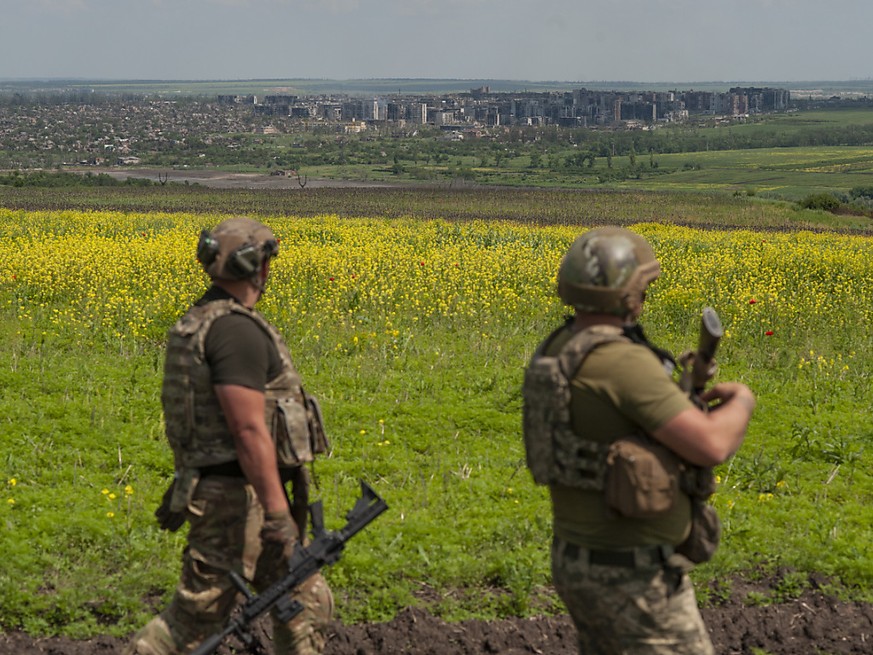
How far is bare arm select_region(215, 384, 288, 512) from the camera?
13.6 ft

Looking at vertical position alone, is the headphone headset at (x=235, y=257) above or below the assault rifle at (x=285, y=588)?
above

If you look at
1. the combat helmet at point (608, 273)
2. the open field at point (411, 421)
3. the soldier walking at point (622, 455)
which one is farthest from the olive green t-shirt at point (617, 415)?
the open field at point (411, 421)

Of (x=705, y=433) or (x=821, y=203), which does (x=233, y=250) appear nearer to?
(x=705, y=433)

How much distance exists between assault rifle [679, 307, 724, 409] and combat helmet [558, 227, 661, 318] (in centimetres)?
26

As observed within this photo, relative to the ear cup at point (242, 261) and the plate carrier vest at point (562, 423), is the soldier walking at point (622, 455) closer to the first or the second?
the plate carrier vest at point (562, 423)

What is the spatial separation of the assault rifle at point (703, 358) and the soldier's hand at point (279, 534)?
1.74 m

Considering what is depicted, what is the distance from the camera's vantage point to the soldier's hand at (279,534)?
432 cm

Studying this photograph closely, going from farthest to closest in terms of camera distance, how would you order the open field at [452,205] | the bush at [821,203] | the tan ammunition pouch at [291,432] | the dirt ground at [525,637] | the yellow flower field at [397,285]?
1. the bush at [821,203]
2. the open field at [452,205]
3. the yellow flower field at [397,285]
4. the dirt ground at [525,637]
5. the tan ammunition pouch at [291,432]

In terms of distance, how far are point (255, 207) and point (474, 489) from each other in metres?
46.5

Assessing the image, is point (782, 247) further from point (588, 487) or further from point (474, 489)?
point (588, 487)

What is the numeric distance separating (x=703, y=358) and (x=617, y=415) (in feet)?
1.60

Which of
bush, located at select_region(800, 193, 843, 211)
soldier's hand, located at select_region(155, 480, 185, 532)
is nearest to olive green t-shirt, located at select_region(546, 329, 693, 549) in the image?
soldier's hand, located at select_region(155, 480, 185, 532)

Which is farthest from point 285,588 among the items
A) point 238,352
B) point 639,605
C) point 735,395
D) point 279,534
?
point 735,395

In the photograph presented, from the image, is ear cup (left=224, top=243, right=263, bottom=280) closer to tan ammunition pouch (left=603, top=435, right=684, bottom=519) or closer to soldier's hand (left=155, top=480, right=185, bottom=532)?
soldier's hand (left=155, top=480, right=185, bottom=532)
